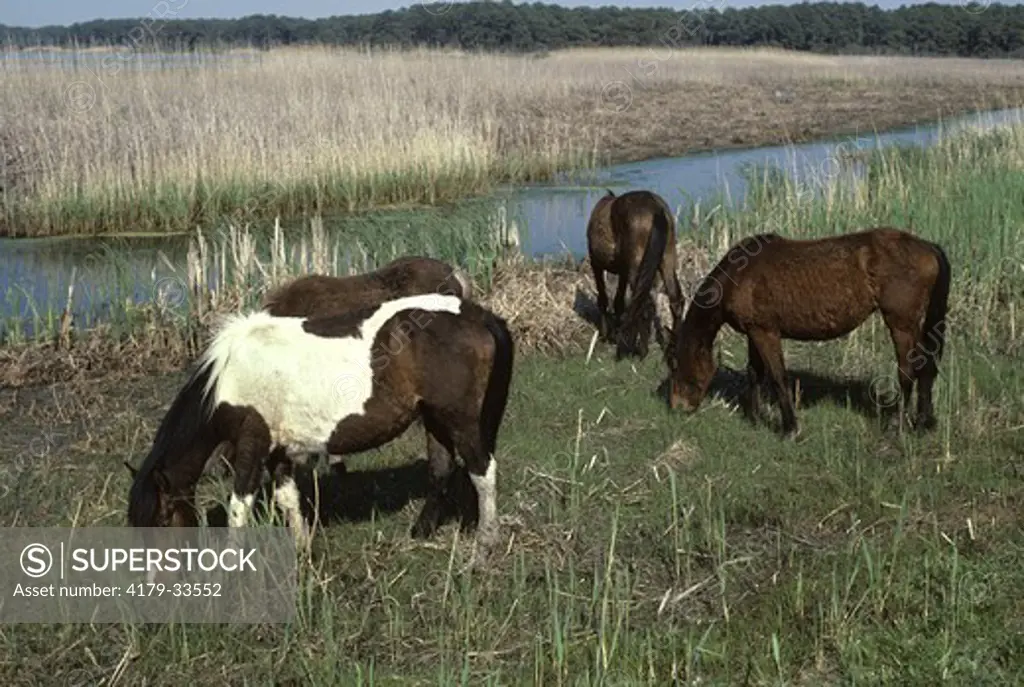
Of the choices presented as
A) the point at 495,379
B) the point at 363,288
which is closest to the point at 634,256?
the point at 363,288

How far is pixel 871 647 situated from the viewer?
4.37 metres

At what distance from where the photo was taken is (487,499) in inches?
216

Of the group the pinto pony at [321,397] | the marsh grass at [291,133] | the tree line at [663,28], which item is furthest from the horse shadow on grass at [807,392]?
the tree line at [663,28]

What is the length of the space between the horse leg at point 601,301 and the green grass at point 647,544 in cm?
83

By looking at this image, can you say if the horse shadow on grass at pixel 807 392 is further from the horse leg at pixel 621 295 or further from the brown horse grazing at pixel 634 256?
the horse leg at pixel 621 295

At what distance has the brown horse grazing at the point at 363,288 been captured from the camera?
7180 mm

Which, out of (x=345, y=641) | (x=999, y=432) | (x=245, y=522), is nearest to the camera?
(x=345, y=641)

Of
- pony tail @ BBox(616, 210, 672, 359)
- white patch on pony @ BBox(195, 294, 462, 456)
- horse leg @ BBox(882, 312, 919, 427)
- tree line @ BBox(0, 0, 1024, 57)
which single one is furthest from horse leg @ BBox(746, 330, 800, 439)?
tree line @ BBox(0, 0, 1024, 57)

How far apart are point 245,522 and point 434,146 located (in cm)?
1269

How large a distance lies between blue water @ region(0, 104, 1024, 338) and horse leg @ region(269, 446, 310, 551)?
4.99 m

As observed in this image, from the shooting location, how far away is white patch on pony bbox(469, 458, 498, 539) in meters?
5.46

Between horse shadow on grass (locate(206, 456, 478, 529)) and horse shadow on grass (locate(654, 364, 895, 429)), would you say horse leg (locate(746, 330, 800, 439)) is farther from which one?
horse shadow on grass (locate(206, 456, 478, 529))

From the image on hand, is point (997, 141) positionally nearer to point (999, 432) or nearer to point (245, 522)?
point (999, 432)

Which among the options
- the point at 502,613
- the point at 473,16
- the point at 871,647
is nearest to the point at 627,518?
the point at 502,613
